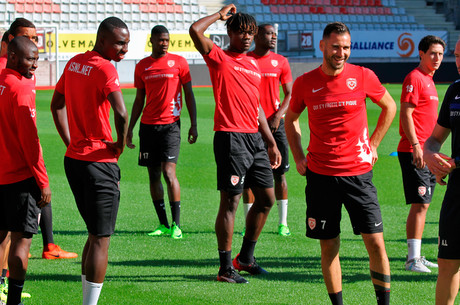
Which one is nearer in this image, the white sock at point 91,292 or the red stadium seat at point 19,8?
the white sock at point 91,292

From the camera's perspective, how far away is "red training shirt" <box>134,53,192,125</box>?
26.1 feet

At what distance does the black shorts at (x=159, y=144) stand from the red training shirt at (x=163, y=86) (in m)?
0.08

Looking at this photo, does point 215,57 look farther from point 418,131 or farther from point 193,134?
point 418,131

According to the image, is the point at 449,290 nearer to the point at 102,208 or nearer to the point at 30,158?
the point at 102,208

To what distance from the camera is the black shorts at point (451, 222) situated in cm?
420

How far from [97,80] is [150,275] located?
2229 millimetres

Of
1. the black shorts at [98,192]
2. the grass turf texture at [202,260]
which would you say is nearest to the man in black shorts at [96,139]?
the black shorts at [98,192]

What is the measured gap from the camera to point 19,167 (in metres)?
4.75

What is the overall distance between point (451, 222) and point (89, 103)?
2.43 m

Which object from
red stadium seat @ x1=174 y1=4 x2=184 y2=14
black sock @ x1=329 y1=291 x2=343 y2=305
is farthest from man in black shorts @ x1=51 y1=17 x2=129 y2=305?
red stadium seat @ x1=174 y1=4 x2=184 y2=14

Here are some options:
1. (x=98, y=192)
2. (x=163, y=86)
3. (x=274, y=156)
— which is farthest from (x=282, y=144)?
(x=98, y=192)

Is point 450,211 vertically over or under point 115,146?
under

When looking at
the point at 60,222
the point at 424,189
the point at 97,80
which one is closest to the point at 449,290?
the point at 424,189

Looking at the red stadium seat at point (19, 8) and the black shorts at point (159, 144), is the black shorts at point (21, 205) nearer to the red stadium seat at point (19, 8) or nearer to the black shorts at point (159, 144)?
the black shorts at point (159, 144)
